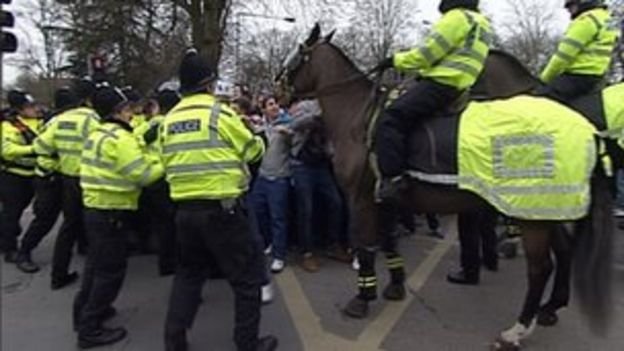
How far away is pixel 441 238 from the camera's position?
8539 millimetres

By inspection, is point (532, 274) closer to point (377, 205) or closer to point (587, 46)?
point (377, 205)

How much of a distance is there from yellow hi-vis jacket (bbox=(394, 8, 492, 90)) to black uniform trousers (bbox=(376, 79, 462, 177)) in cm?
9

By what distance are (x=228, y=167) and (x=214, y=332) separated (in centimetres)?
169

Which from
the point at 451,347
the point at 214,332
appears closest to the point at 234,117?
the point at 214,332

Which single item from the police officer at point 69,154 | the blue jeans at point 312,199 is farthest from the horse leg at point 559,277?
the police officer at point 69,154

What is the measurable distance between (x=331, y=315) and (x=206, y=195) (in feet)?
6.16

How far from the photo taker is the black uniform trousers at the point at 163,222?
277 inches

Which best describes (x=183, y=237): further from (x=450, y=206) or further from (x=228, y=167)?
(x=450, y=206)

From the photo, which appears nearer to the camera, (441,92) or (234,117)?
(234,117)

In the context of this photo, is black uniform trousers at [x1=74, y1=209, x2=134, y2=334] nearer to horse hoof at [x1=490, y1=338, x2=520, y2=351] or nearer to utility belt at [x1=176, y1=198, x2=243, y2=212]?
utility belt at [x1=176, y1=198, x2=243, y2=212]

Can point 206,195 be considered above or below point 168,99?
below

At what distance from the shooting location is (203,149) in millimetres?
4453

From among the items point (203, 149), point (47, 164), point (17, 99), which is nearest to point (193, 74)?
point (203, 149)

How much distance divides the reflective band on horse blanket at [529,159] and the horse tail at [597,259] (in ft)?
0.55
